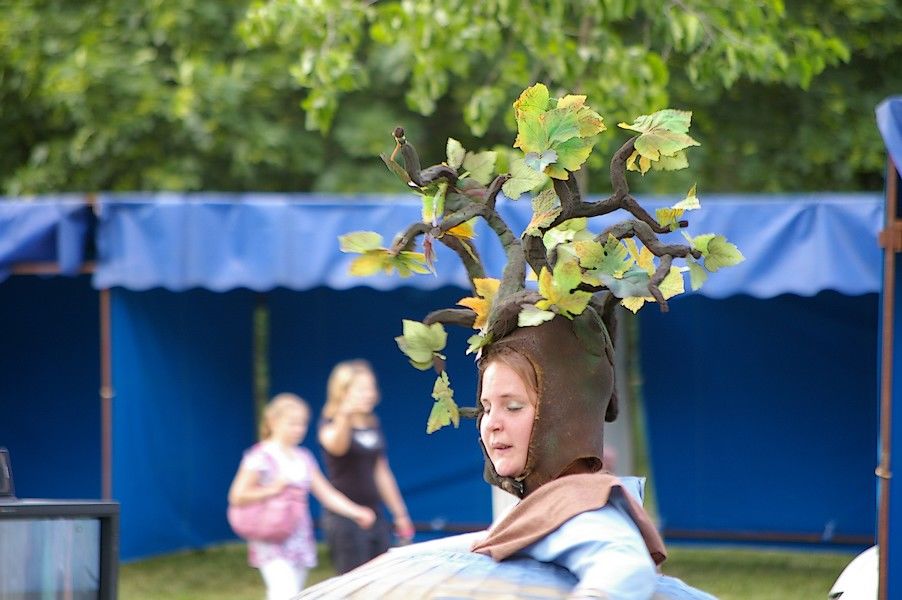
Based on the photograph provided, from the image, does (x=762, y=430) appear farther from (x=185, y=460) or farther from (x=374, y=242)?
(x=374, y=242)

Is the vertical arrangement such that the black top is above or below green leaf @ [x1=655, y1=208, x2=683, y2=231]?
below

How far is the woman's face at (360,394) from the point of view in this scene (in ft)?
22.4

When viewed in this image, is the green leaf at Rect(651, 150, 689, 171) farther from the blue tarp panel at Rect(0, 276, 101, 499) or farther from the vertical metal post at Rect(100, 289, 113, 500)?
the blue tarp panel at Rect(0, 276, 101, 499)

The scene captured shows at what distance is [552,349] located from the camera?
2.67 m

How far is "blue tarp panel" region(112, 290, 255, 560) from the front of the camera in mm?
8859

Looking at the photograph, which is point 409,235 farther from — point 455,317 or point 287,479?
point 287,479

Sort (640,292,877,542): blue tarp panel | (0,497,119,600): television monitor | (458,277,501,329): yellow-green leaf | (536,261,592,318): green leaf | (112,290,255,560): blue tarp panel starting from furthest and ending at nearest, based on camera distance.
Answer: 1. (640,292,877,542): blue tarp panel
2. (112,290,255,560): blue tarp panel
3. (0,497,119,600): television monitor
4. (458,277,501,329): yellow-green leaf
5. (536,261,592,318): green leaf

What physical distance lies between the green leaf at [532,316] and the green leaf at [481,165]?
1.32ft

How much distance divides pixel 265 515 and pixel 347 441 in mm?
527

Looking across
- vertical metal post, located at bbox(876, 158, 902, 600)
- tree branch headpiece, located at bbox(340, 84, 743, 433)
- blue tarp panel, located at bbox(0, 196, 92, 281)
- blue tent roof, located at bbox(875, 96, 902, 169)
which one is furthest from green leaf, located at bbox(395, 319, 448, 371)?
blue tarp panel, located at bbox(0, 196, 92, 281)

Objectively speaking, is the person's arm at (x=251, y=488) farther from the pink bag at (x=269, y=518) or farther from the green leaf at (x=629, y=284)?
the green leaf at (x=629, y=284)

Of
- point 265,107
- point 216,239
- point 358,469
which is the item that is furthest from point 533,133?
point 265,107

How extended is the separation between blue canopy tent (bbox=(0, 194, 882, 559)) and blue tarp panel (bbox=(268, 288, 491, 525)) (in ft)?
0.05

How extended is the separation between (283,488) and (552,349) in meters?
4.35
